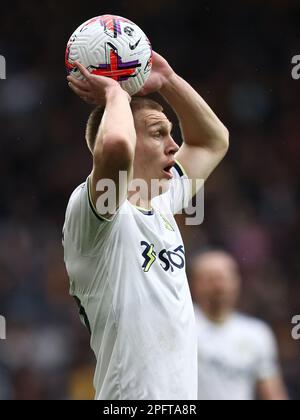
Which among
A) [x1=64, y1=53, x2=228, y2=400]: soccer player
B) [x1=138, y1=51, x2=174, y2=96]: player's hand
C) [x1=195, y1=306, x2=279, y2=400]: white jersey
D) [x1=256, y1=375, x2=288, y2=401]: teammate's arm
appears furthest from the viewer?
[x1=256, y1=375, x2=288, y2=401]: teammate's arm

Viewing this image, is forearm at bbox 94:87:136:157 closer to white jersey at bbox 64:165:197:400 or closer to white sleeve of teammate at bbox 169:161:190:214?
white jersey at bbox 64:165:197:400

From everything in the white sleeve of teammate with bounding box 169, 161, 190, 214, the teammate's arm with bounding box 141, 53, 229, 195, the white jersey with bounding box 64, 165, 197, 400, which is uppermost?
the teammate's arm with bounding box 141, 53, 229, 195

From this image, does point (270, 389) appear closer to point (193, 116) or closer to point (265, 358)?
point (265, 358)

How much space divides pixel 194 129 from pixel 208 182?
7145 millimetres

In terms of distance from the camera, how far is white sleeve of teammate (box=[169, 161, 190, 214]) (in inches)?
183

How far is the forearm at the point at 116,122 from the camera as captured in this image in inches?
143

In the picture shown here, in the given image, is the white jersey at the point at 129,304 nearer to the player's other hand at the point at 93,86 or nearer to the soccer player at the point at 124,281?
the soccer player at the point at 124,281

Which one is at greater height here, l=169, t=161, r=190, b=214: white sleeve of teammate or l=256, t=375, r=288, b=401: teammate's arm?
l=169, t=161, r=190, b=214: white sleeve of teammate

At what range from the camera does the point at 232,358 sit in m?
6.79

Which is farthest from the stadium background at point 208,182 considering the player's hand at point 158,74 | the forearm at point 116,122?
the forearm at point 116,122

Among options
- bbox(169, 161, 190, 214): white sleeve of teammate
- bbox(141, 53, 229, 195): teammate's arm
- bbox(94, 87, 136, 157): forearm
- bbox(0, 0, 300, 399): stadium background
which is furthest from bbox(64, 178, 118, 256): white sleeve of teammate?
bbox(0, 0, 300, 399): stadium background

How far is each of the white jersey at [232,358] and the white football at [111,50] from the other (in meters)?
3.13

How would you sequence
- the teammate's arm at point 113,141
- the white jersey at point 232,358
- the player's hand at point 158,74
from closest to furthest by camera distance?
the teammate's arm at point 113,141
the player's hand at point 158,74
the white jersey at point 232,358

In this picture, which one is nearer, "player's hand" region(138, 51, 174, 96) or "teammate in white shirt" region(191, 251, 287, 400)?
"player's hand" region(138, 51, 174, 96)
